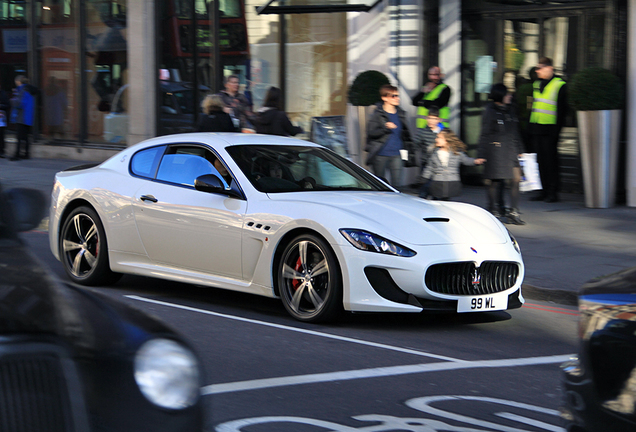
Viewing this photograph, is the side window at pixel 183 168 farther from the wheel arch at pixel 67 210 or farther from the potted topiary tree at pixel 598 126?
the potted topiary tree at pixel 598 126

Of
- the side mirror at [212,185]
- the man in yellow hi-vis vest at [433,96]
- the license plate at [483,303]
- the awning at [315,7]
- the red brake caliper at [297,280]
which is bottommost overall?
the license plate at [483,303]

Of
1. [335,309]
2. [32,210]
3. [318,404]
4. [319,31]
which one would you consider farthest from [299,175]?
[319,31]

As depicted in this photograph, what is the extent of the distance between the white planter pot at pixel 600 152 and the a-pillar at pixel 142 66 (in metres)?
10.8

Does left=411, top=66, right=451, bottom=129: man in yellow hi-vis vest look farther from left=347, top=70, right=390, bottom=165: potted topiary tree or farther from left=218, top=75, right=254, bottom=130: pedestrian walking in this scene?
left=218, top=75, right=254, bottom=130: pedestrian walking

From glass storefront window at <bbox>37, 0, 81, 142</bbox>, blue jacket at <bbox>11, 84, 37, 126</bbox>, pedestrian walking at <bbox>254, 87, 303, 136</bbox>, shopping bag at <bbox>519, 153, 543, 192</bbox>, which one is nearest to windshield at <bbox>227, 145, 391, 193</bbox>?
pedestrian walking at <bbox>254, 87, 303, 136</bbox>

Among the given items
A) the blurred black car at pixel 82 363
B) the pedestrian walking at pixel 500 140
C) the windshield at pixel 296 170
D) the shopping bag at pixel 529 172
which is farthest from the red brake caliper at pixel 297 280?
the shopping bag at pixel 529 172

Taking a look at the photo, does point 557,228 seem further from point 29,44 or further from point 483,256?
point 29,44

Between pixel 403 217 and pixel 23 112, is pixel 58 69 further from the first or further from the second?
pixel 403 217

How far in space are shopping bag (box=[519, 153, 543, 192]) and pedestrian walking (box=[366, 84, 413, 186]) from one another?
1.62 metres

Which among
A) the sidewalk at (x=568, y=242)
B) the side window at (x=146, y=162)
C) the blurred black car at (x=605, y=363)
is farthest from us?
the sidewalk at (x=568, y=242)

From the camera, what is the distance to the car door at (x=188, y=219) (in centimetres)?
725

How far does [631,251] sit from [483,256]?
3.89 metres

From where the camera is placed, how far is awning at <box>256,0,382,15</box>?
54.3 feet

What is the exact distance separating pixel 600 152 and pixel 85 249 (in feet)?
26.2
